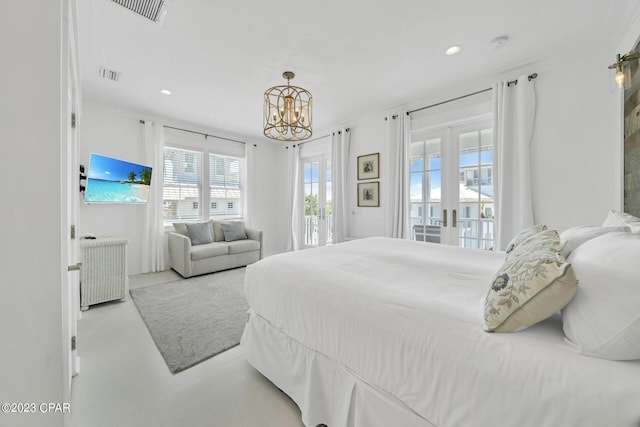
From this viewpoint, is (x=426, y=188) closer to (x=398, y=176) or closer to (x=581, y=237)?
(x=398, y=176)

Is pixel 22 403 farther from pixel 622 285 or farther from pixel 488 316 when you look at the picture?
pixel 622 285

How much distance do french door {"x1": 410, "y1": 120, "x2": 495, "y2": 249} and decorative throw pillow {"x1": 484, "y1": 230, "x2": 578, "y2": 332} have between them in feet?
8.47

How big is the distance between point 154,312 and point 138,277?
1698 mm

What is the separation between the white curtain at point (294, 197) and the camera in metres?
5.57

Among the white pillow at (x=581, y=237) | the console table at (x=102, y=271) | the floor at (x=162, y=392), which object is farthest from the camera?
the console table at (x=102, y=271)

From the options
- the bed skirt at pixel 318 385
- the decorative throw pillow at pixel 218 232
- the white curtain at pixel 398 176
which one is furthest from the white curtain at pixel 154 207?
the white curtain at pixel 398 176

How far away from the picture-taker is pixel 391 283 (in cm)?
132

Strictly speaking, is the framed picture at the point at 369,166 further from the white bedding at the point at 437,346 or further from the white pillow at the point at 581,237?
the white pillow at the point at 581,237

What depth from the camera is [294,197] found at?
5.60m

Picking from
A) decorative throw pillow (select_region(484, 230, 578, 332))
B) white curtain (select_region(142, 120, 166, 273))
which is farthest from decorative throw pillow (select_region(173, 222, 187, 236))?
decorative throw pillow (select_region(484, 230, 578, 332))

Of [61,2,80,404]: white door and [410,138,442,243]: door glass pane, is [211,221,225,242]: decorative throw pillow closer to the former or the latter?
[61,2,80,404]: white door

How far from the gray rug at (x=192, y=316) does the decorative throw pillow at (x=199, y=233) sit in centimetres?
75

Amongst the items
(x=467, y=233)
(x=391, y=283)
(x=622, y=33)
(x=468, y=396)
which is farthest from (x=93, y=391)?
(x=622, y=33)

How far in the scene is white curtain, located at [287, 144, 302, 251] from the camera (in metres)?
5.57
